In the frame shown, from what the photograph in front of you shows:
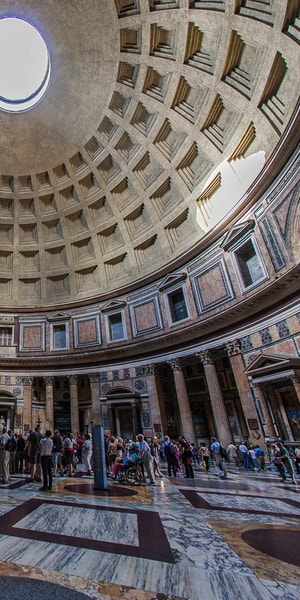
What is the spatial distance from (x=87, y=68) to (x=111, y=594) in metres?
24.3

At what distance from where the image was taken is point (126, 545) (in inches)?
142

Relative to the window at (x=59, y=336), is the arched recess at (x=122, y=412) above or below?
below

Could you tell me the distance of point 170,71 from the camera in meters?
17.4

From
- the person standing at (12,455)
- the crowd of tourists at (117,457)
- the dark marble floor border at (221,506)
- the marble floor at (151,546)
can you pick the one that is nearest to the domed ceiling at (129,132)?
the crowd of tourists at (117,457)

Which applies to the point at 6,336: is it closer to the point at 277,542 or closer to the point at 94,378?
the point at 94,378

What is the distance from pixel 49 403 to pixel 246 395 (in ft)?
45.3

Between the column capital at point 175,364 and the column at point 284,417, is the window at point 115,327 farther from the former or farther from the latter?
the column at point 284,417

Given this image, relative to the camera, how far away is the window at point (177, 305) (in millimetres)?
19359

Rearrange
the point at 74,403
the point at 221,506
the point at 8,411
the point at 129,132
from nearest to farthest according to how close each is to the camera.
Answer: the point at 221,506, the point at 8,411, the point at 129,132, the point at 74,403

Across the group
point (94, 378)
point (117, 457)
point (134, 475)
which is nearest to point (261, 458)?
point (117, 457)

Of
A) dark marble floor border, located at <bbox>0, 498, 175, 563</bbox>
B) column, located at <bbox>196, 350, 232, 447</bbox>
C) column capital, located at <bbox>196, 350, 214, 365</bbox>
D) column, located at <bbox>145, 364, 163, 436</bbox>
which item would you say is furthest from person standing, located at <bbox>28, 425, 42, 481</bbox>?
column capital, located at <bbox>196, 350, 214, 365</bbox>

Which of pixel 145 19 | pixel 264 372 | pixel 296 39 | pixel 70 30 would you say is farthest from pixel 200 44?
pixel 264 372

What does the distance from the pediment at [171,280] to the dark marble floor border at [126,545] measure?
15.0m

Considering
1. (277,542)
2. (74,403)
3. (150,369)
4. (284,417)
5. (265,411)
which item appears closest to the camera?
(277,542)
